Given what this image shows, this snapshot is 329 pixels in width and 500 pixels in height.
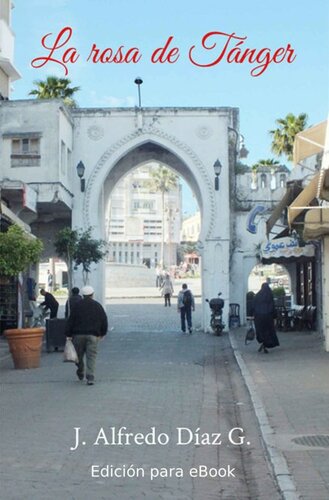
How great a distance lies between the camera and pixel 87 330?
1298 cm

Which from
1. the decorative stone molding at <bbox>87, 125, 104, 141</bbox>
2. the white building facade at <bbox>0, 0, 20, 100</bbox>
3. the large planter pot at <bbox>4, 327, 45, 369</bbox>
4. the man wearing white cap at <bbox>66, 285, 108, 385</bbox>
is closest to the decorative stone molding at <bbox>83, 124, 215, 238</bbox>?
the decorative stone molding at <bbox>87, 125, 104, 141</bbox>

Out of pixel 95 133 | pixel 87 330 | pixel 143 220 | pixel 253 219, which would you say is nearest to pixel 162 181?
pixel 143 220

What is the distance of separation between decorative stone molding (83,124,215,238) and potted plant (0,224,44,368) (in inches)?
399

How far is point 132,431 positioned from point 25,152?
1684cm

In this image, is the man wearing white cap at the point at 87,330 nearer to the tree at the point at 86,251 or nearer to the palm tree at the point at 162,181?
the tree at the point at 86,251

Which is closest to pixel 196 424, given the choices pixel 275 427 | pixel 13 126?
pixel 275 427

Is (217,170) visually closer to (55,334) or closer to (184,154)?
(184,154)

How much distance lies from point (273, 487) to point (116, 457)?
1.74 m

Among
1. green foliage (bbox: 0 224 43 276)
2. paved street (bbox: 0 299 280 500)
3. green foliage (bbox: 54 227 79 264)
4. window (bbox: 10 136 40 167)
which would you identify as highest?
window (bbox: 10 136 40 167)

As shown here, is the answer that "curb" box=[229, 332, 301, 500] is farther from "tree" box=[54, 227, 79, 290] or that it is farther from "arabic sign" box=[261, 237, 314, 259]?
"tree" box=[54, 227, 79, 290]

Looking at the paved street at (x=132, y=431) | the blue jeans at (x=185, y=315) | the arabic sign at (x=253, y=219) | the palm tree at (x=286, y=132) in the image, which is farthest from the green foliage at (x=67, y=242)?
the palm tree at (x=286, y=132)

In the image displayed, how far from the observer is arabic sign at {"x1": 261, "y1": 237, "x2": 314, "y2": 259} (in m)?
22.2

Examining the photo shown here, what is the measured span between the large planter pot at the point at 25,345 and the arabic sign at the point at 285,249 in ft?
30.6

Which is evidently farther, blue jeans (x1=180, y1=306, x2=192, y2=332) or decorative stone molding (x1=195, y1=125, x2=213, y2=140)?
decorative stone molding (x1=195, y1=125, x2=213, y2=140)
